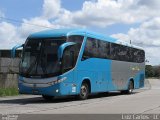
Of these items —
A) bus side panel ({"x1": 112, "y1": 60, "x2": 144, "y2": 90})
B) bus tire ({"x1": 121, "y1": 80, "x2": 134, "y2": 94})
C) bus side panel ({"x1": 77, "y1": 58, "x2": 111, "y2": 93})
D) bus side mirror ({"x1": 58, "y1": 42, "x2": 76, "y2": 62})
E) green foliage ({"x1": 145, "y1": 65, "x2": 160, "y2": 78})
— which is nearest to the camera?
bus side mirror ({"x1": 58, "y1": 42, "x2": 76, "y2": 62})

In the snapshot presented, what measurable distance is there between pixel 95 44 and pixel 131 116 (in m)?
9.83

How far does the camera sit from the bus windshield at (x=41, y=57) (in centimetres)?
2020

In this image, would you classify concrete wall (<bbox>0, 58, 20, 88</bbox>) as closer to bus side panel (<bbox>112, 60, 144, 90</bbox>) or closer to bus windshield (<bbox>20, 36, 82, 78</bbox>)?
bus side panel (<bbox>112, 60, 144, 90</bbox>)

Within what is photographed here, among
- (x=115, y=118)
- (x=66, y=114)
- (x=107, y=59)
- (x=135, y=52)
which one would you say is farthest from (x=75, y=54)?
(x=135, y=52)

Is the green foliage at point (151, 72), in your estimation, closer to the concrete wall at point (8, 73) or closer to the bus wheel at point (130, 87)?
the bus wheel at point (130, 87)

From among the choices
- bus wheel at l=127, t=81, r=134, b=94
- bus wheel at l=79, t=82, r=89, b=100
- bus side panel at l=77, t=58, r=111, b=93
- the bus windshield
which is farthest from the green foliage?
the bus windshield

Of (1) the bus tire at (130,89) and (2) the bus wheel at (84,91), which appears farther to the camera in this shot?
(1) the bus tire at (130,89)

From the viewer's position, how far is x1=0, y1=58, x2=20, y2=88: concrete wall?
2916 centimetres

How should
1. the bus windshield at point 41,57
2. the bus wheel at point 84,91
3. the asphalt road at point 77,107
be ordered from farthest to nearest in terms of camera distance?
1. the bus wheel at point 84,91
2. the bus windshield at point 41,57
3. the asphalt road at point 77,107

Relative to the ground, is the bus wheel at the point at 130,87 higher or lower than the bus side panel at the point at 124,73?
lower

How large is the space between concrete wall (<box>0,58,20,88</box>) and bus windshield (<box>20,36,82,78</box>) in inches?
331

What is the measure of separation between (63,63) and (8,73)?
10.9 meters

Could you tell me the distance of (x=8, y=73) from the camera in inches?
1193

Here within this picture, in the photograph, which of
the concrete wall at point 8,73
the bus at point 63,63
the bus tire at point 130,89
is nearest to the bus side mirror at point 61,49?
the bus at point 63,63
